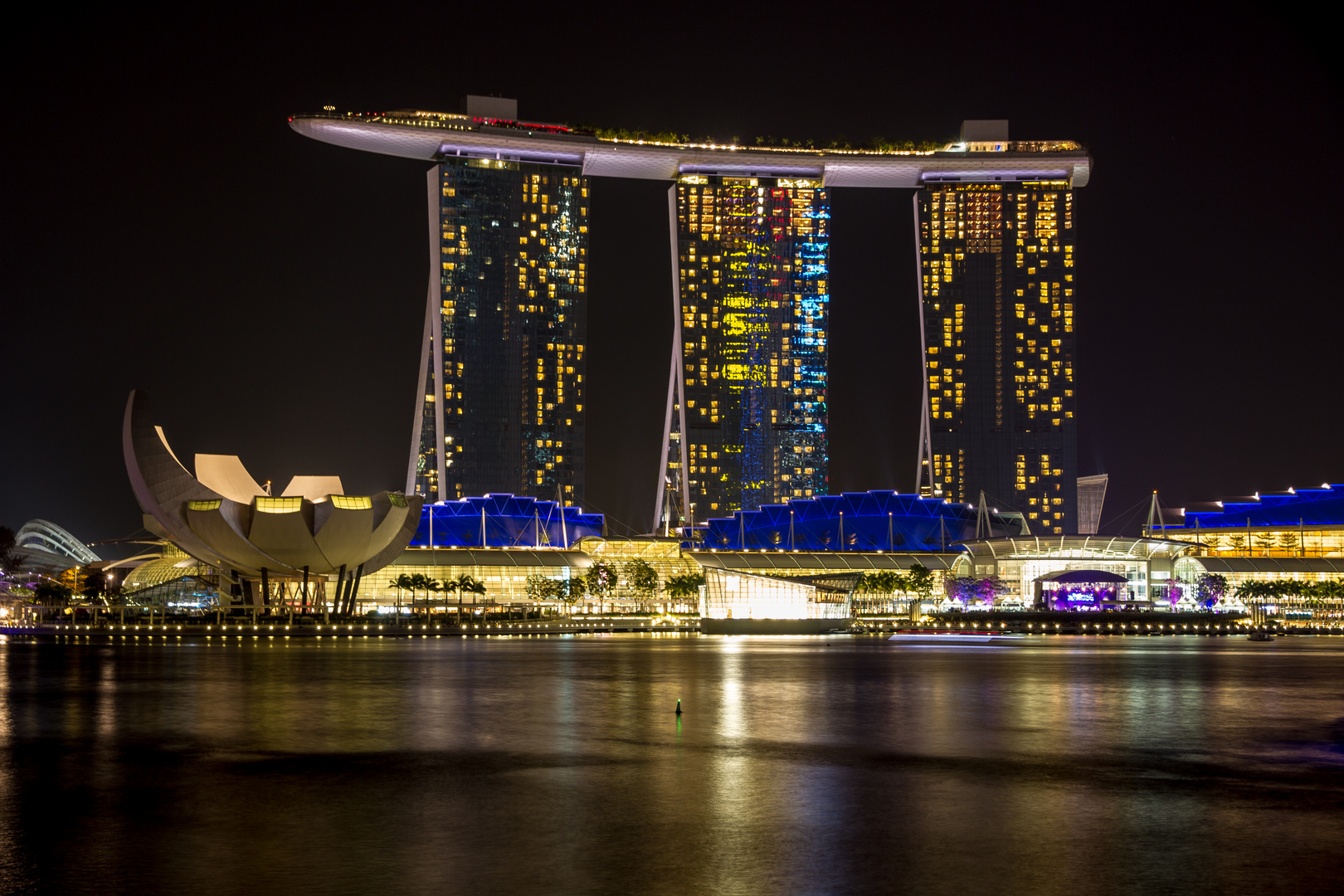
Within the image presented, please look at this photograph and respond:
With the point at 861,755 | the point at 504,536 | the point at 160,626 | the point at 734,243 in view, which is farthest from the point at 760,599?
the point at 734,243

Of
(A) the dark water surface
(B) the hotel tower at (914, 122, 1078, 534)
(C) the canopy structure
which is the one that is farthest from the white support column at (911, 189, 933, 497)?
(A) the dark water surface

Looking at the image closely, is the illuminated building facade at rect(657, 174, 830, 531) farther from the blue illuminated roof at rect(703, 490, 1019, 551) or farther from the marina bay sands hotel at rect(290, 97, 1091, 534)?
the blue illuminated roof at rect(703, 490, 1019, 551)

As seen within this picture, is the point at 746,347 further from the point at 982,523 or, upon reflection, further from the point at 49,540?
the point at 49,540

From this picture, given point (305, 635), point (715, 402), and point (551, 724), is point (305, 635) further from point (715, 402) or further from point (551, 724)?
point (715, 402)

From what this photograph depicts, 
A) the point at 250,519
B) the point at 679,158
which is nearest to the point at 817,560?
the point at 679,158

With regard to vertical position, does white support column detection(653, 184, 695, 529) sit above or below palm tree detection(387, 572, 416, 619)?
above

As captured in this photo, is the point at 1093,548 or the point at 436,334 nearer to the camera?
the point at 1093,548

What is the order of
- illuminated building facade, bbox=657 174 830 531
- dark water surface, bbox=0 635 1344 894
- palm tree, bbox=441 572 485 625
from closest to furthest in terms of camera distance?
dark water surface, bbox=0 635 1344 894 < palm tree, bbox=441 572 485 625 < illuminated building facade, bbox=657 174 830 531
